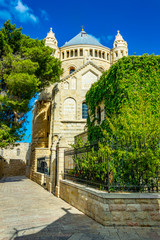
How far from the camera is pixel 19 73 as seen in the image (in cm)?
1516

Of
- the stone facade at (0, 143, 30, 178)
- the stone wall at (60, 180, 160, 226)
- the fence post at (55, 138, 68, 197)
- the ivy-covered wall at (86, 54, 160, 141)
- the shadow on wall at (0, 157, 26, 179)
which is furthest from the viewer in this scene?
the stone facade at (0, 143, 30, 178)

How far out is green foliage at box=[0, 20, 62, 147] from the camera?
1483 centimetres

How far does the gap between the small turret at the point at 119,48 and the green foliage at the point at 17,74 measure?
25.4 meters

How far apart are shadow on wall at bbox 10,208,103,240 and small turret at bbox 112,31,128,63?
38862 millimetres

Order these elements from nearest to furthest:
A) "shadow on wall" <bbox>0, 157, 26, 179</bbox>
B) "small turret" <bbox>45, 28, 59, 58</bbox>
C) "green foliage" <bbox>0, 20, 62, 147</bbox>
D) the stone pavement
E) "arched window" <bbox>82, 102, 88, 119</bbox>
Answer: the stone pavement < "green foliage" <bbox>0, 20, 62, 147</bbox> < "arched window" <bbox>82, 102, 88, 119</bbox> < "shadow on wall" <bbox>0, 157, 26, 179</bbox> < "small turret" <bbox>45, 28, 59, 58</bbox>

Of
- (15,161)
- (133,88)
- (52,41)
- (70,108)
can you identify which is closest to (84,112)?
(70,108)

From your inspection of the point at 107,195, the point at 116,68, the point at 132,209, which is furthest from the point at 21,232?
the point at 116,68

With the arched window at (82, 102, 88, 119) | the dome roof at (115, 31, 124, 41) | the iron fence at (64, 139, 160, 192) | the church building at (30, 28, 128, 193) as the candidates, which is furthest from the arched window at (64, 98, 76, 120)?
the dome roof at (115, 31, 124, 41)

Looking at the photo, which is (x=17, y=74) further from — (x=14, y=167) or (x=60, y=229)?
(x=14, y=167)

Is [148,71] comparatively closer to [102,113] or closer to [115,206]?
[102,113]

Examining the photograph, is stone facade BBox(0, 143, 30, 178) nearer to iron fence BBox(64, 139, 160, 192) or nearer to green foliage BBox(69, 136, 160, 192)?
iron fence BBox(64, 139, 160, 192)

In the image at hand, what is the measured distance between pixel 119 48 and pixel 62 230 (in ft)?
138

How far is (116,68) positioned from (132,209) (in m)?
9.19

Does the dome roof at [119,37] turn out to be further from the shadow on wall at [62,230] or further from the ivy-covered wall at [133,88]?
the shadow on wall at [62,230]
